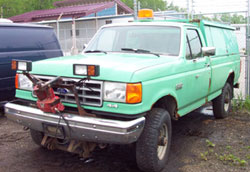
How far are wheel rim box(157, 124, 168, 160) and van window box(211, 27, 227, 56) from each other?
8.41 ft

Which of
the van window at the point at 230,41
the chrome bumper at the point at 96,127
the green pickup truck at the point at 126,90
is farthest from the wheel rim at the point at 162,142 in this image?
the van window at the point at 230,41

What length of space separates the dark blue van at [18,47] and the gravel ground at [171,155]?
2.64 ft

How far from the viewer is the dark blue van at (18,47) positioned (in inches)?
237

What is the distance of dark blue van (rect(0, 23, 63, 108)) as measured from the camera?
6008 mm

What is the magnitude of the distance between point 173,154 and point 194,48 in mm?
1765

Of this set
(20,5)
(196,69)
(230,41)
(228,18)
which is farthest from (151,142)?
(20,5)

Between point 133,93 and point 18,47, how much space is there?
12.6 feet

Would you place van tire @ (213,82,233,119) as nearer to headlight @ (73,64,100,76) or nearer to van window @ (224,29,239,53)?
van window @ (224,29,239,53)

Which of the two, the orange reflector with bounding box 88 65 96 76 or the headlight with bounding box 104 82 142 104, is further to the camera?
the headlight with bounding box 104 82 142 104

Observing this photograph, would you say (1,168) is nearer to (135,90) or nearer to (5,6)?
(135,90)

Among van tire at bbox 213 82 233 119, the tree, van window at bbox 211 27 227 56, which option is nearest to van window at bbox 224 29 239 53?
van window at bbox 211 27 227 56

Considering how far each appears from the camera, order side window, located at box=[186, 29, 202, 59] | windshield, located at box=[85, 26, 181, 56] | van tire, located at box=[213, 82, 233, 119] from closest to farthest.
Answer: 1. windshield, located at box=[85, 26, 181, 56]
2. side window, located at box=[186, 29, 202, 59]
3. van tire, located at box=[213, 82, 233, 119]

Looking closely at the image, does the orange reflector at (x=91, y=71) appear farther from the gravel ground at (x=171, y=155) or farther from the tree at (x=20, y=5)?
the tree at (x=20, y=5)

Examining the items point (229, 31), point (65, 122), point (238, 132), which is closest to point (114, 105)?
point (65, 122)
